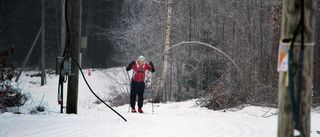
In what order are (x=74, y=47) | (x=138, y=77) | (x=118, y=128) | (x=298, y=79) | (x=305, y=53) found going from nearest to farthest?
(x=298, y=79)
(x=305, y=53)
(x=118, y=128)
(x=74, y=47)
(x=138, y=77)

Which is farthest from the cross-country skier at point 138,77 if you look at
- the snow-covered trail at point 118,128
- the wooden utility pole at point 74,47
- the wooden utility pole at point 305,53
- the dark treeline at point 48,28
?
the dark treeline at point 48,28

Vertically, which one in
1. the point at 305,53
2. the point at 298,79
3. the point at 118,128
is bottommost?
the point at 118,128

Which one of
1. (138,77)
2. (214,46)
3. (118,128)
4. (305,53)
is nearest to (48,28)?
(214,46)

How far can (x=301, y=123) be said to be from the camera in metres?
2.68

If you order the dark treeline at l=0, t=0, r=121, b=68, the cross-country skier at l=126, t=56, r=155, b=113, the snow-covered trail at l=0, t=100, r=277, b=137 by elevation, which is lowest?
the snow-covered trail at l=0, t=100, r=277, b=137

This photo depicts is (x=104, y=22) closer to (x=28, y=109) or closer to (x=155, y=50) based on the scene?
(x=155, y=50)

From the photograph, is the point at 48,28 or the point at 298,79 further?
the point at 48,28

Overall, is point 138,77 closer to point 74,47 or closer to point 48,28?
point 74,47

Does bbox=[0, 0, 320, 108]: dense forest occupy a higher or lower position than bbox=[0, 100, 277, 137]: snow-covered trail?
higher

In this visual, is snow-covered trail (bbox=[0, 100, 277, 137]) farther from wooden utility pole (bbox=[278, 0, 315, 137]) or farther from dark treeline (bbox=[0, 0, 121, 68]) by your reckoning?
dark treeline (bbox=[0, 0, 121, 68])

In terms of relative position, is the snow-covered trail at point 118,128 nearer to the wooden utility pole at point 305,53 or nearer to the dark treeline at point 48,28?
the wooden utility pole at point 305,53

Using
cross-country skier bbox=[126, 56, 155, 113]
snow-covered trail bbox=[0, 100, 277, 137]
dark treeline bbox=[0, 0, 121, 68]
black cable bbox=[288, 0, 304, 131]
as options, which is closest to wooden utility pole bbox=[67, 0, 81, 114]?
snow-covered trail bbox=[0, 100, 277, 137]

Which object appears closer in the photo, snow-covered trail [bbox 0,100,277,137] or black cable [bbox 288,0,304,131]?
black cable [bbox 288,0,304,131]

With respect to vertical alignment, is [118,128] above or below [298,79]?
below
